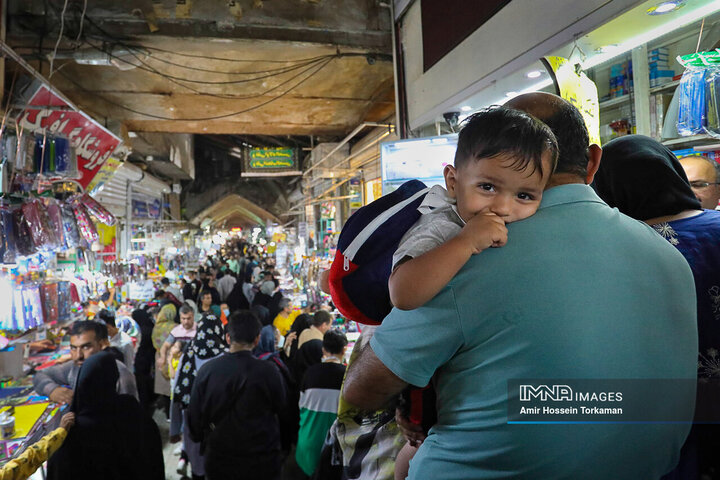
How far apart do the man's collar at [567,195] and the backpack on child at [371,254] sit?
31cm

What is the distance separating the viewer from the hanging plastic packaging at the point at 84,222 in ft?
14.5

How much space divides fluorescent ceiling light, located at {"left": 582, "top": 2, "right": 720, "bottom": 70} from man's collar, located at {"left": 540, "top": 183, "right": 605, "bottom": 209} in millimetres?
1935

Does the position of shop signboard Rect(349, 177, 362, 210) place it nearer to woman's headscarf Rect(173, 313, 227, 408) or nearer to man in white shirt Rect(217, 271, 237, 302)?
woman's headscarf Rect(173, 313, 227, 408)

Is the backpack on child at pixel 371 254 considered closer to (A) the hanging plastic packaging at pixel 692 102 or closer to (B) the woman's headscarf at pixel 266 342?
(A) the hanging plastic packaging at pixel 692 102

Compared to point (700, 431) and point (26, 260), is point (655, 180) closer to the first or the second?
point (700, 431)

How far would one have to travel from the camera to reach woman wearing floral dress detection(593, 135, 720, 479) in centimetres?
121

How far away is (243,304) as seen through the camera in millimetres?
9773

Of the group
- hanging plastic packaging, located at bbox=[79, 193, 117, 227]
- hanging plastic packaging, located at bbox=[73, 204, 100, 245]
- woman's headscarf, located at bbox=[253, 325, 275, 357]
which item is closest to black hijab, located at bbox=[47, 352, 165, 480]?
hanging plastic packaging, located at bbox=[73, 204, 100, 245]

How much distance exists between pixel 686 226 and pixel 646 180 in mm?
186

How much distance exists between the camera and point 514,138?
0.86 m

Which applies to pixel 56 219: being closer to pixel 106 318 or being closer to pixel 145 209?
pixel 106 318

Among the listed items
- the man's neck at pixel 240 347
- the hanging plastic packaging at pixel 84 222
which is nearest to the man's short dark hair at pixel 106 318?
the hanging plastic packaging at pixel 84 222

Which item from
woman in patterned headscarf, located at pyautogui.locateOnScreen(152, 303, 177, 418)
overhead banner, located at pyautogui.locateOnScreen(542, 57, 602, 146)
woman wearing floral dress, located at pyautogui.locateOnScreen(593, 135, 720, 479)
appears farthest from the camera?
woman in patterned headscarf, located at pyautogui.locateOnScreen(152, 303, 177, 418)

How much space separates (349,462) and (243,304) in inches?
340
